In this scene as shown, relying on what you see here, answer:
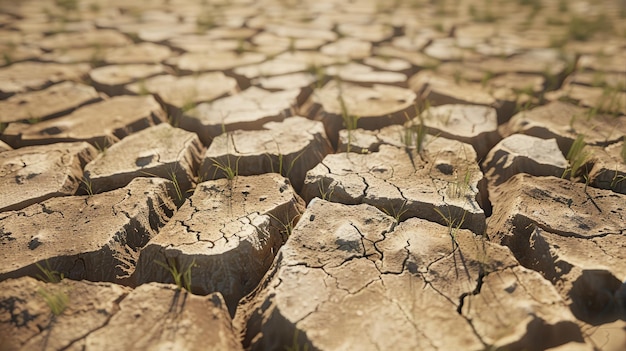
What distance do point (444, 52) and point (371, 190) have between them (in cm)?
164

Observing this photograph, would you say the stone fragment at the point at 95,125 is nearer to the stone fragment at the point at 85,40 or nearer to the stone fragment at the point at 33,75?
the stone fragment at the point at 33,75

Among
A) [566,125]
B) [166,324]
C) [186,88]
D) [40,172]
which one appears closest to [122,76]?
[186,88]

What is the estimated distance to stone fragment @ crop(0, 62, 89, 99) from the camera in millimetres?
2041

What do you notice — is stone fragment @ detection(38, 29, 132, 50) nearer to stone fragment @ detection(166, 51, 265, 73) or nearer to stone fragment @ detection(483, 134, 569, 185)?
stone fragment @ detection(166, 51, 265, 73)

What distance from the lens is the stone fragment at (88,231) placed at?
3.49 feet

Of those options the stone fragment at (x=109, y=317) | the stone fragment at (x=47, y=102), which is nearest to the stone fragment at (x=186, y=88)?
the stone fragment at (x=47, y=102)

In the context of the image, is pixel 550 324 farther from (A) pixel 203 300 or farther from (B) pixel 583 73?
(B) pixel 583 73

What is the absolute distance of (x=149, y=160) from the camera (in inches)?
56.7

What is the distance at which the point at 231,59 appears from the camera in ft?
8.09

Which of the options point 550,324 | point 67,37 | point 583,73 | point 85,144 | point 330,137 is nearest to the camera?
point 550,324

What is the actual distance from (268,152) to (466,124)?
2.56ft

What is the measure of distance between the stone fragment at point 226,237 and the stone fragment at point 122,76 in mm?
991

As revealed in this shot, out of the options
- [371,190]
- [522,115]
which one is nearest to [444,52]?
[522,115]

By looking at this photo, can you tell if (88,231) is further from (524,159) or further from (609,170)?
(609,170)
